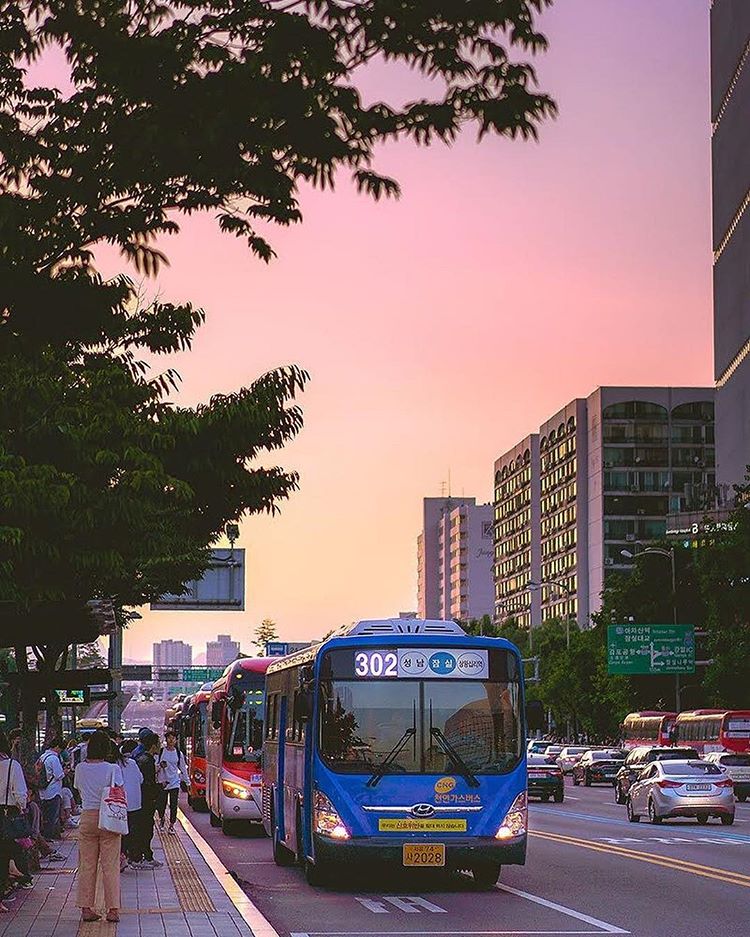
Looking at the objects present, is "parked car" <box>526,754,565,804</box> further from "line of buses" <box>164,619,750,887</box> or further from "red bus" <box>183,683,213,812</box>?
"line of buses" <box>164,619,750,887</box>

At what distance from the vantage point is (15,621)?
92.6 feet

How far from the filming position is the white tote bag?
54.9ft

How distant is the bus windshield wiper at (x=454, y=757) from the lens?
20.9 metres

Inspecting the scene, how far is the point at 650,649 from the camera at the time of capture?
88875mm

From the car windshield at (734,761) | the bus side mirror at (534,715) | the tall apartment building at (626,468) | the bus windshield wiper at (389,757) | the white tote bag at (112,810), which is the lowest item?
the car windshield at (734,761)

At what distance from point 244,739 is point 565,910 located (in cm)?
1908

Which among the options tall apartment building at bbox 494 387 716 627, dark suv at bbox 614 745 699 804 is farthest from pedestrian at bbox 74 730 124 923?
tall apartment building at bbox 494 387 716 627

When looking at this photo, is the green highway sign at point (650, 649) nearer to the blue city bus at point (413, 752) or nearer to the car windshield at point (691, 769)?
the car windshield at point (691, 769)

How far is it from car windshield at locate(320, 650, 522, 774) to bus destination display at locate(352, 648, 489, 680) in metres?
0.08

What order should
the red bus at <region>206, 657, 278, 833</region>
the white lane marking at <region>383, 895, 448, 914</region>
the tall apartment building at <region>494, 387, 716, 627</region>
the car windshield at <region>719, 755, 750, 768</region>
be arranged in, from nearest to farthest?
the white lane marking at <region>383, 895, 448, 914</region>
the red bus at <region>206, 657, 278, 833</region>
the car windshield at <region>719, 755, 750, 768</region>
the tall apartment building at <region>494, 387, 716, 627</region>

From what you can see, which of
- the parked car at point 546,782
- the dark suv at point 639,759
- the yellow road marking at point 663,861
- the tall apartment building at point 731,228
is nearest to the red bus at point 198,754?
the parked car at point 546,782

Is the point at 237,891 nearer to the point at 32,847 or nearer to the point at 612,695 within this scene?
the point at 32,847

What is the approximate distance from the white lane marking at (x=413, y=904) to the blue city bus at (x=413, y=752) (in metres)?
0.46

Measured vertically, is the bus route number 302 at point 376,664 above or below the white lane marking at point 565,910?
above
